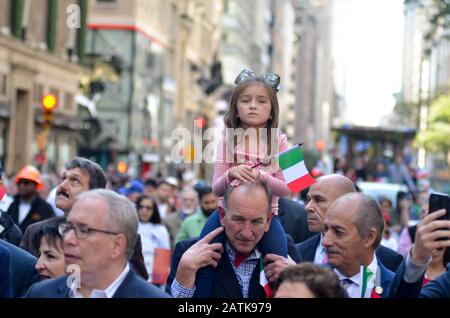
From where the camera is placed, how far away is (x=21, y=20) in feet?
137

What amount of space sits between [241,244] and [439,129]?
7309 cm

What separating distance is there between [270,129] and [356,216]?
862mm

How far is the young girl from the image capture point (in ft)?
23.3

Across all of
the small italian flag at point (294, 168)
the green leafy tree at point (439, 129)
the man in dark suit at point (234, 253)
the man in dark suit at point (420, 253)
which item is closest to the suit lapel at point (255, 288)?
the man in dark suit at point (234, 253)

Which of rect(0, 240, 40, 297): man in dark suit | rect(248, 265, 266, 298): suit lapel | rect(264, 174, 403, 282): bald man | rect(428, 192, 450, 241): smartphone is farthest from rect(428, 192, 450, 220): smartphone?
rect(264, 174, 403, 282): bald man

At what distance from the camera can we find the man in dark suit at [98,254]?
18.3ft

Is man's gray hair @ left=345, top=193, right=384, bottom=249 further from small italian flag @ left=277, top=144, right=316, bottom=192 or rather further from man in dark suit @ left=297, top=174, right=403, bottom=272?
man in dark suit @ left=297, top=174, right=403, bottom=272

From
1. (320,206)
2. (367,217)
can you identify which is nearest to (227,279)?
(367,217)

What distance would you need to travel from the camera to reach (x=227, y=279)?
670cm

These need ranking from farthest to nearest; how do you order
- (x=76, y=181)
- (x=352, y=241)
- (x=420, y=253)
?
(x=76, y=181) → (x=352, y=241) → (x=420, y=253)

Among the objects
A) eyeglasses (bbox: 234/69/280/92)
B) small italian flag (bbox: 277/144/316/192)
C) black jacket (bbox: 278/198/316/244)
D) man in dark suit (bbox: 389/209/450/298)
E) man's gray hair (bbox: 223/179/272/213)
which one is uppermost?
eyeglasses (bbox: 234/69/280/92)

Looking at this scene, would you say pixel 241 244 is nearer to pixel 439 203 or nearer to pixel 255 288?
pixel 255 288

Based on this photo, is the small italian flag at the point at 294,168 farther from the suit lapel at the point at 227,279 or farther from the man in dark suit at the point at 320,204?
the man in dark suit at the point at 320,204
